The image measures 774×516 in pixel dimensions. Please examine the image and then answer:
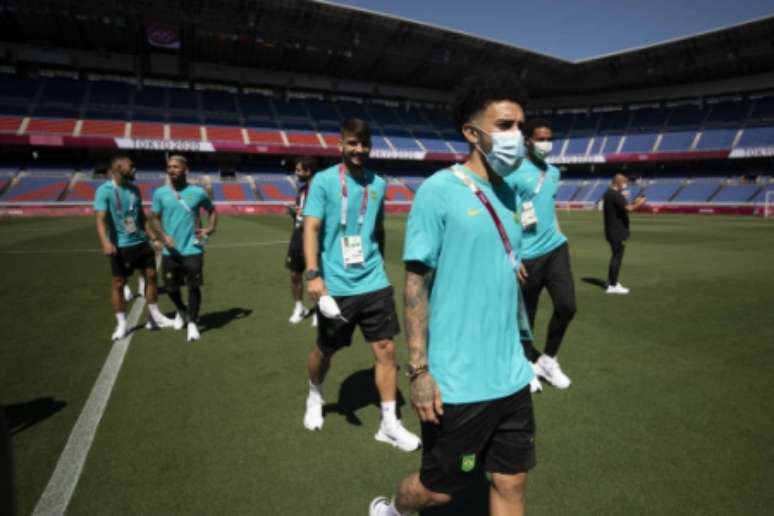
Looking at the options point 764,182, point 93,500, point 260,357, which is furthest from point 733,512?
point 764,182

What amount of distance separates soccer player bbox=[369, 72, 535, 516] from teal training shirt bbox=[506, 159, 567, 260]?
2.18 m

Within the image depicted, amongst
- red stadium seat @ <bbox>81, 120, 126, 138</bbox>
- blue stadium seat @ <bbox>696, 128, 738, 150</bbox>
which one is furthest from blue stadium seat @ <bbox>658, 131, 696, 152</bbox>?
red stadium seat @ <bbox>81, 120, 126, 138</bbox>

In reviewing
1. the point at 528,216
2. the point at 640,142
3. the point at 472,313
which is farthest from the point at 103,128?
the point at 640,142

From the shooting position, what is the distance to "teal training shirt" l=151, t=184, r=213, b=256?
564cm

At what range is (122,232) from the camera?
588 centimetres

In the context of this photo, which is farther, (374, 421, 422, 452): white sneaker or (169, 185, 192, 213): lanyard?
(169, 185, 192, 213): lanyard

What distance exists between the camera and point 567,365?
472 cm

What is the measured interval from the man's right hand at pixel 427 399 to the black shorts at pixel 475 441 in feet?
0.21

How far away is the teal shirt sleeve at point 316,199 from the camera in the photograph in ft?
10.7

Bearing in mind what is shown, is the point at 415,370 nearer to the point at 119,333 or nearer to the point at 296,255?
the point at 296,255

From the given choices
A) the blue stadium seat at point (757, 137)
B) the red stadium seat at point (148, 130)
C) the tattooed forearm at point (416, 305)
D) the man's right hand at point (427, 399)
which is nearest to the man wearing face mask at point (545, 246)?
the tattooed forearm at point (416, 305)

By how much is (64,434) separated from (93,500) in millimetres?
1024

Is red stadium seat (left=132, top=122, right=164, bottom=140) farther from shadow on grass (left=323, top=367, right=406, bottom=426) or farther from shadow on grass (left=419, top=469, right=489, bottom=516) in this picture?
shadow on grass (left=419, top=469, right=489, bottom=516)

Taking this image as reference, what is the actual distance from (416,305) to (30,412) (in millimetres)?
3900
